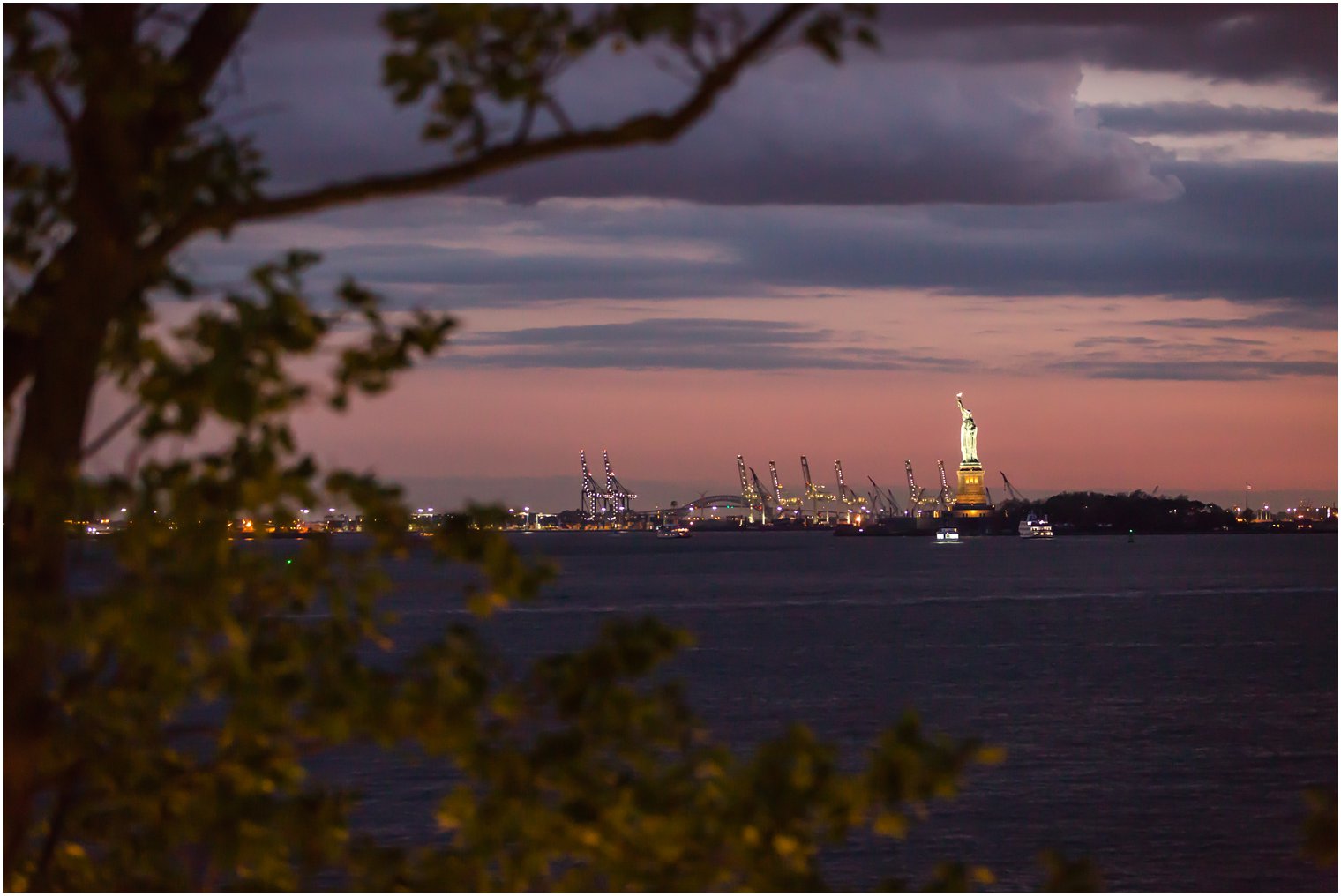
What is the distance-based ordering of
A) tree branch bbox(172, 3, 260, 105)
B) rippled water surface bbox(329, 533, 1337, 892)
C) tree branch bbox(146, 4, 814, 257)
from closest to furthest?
tree branch bbox(146, 4, 814, 257), tree branch bbox(172, 3, 260, 105), rippled water surface bbox(329, 533, 1337, 892)

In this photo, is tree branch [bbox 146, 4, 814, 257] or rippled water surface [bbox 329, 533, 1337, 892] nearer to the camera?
tree branch [bbox 146, 4, 814, 257]

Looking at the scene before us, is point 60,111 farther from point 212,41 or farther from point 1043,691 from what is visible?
point 1043,691

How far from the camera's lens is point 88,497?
9.76 ft

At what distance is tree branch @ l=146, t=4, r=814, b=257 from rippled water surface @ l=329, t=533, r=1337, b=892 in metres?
0.84

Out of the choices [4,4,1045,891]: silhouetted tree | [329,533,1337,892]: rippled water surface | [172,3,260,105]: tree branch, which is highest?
[172,3,260,105]: tree branch

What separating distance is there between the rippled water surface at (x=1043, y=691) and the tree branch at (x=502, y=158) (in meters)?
0.84

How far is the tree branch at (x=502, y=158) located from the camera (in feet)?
9.33

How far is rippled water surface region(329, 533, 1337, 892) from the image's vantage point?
98.1ft

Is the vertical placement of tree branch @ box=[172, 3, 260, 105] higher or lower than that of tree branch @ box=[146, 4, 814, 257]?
higher

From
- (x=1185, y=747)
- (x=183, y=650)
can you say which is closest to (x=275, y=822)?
(x=183, y=650)

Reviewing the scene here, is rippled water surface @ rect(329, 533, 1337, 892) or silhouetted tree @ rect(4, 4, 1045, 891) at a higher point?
silhouetted tree @ rect(4, 4, 1045, 891)

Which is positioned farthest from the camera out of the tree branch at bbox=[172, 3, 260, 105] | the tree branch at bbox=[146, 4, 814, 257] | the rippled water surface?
the rippled water surface

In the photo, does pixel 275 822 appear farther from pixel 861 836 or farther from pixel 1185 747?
pixel 1185 747

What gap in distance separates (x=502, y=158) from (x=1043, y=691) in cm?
4846
